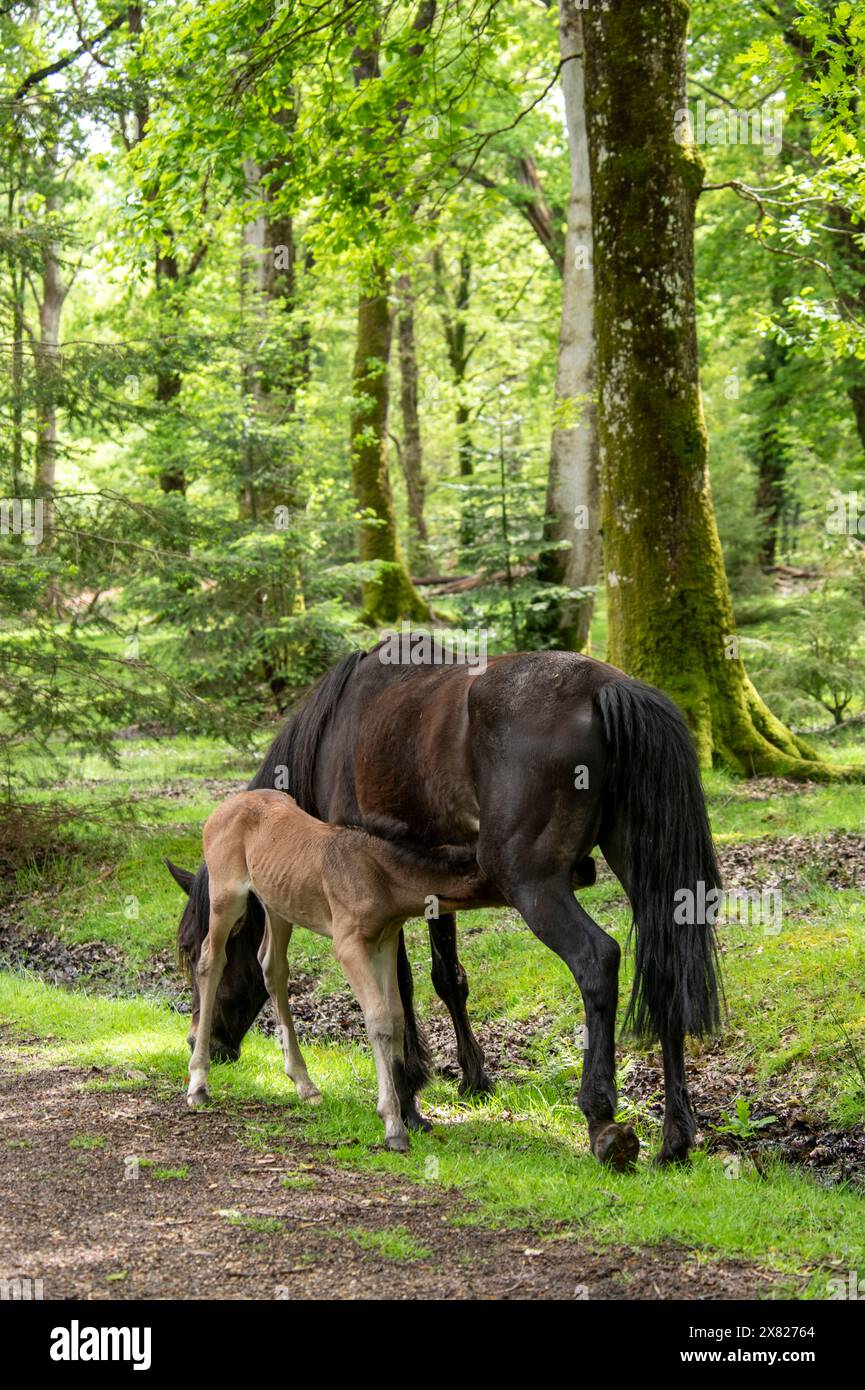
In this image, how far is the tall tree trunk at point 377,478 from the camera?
21.4m

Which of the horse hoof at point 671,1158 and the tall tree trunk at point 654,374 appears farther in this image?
the tall tree trunk at point 654,374

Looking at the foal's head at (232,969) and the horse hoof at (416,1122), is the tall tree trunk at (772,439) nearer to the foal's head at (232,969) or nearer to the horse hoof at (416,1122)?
the foal's head at (232,969)

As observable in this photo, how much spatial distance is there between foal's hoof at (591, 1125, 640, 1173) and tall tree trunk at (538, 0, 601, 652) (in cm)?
1208

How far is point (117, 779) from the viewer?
18.2 metres

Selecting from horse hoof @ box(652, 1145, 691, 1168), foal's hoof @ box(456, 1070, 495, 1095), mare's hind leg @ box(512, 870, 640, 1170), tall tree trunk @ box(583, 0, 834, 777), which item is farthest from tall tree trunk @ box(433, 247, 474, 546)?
horse hoof @ box(652, 1145, 691, 1168)

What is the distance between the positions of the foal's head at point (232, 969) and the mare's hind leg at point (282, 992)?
0.72 ft

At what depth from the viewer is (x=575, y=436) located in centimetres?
1906

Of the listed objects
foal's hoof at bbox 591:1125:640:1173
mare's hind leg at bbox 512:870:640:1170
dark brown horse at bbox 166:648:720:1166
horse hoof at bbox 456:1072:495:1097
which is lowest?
horse hoof at bbox 456:1072:495:1097

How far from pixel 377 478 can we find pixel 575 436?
440 centimetres

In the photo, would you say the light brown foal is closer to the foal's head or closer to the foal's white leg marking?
the foal's white leg marking

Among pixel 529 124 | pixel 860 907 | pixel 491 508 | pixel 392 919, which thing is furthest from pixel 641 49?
pixel 529 124

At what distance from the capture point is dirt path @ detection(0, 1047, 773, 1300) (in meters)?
4.31

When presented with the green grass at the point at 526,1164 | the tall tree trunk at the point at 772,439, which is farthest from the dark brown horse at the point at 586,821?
the tall tree trunk at the point at 772,439

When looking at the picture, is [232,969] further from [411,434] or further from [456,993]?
[411,434]
